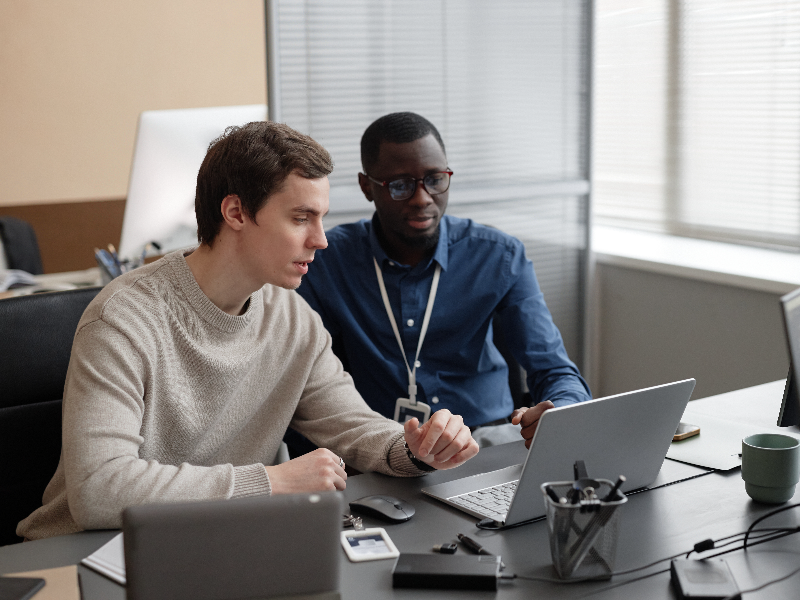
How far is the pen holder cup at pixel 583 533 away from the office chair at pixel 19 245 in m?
3.04

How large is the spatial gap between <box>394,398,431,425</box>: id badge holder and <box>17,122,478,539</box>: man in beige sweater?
274 mm

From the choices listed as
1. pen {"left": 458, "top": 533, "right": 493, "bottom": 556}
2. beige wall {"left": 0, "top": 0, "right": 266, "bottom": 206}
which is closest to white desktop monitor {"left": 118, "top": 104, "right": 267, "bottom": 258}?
beige wall {"left": 0, "top": 0, "right": 266, "bottom": 206}

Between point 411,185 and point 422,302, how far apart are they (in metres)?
0.30

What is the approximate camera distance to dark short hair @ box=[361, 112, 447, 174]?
210cm

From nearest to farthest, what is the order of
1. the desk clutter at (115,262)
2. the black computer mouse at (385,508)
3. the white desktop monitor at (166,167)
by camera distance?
1. the black computer mouse at (385,508)
2. the white desktop monitor at (166,167)
3. the desk clutter at (115,262)

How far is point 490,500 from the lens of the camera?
135cm

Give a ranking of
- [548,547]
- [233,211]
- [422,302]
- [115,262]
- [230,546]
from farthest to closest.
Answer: [115,262] < [422,302] < [233,211] < [548,547] < [230,546]

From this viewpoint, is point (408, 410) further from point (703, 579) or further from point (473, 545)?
point (703, 579)

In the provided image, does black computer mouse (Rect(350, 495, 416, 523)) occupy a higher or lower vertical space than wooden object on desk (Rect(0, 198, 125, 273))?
lower

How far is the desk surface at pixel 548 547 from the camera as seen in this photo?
1.07 meters

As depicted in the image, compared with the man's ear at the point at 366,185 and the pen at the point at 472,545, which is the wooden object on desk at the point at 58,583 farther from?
the man's ear at the point at 366,185

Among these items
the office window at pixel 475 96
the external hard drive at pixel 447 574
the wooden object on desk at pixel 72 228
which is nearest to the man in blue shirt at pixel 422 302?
the office window at pixel 475 96

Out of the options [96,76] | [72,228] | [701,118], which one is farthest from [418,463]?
[72,228]

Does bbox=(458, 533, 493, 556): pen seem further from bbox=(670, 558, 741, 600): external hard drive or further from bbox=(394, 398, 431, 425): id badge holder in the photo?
bbox=(394, 398, 431, 425): id badge holder
